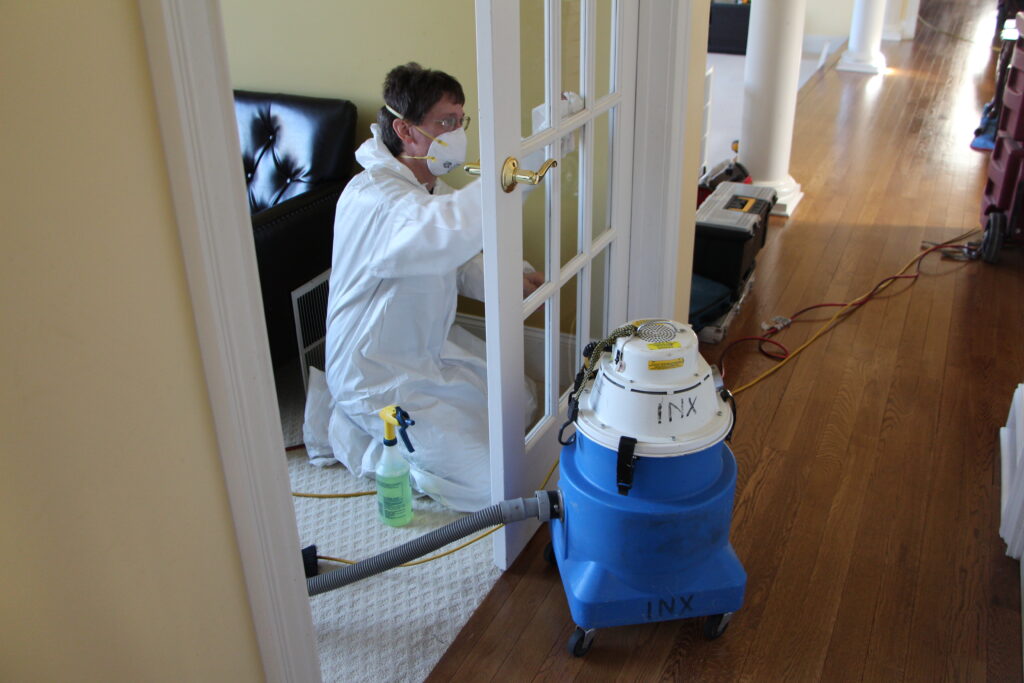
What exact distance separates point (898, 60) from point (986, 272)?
4.42 metres

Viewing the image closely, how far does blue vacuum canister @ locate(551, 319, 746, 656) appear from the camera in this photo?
5.72 ft

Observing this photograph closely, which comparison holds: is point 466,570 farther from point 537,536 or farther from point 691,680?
point 691,680

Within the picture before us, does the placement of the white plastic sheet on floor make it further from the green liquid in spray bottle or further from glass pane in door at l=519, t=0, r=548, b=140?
the green liquid in spray bottle

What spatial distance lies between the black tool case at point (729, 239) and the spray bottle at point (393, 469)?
1476 millimetres

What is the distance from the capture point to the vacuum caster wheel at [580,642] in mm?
1903

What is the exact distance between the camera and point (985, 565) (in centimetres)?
214

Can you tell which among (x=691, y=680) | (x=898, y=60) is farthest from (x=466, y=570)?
(x=898, y=60)

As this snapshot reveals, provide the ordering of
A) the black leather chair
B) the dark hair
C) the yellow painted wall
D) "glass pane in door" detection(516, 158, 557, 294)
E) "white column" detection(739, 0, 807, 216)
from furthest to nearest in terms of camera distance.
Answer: "white column" detection(739, 0, 807, 216)
the black leather chair
the dark hair
"glass pane in door" detection(516, 158, 557, 294)
the yellow painted wall

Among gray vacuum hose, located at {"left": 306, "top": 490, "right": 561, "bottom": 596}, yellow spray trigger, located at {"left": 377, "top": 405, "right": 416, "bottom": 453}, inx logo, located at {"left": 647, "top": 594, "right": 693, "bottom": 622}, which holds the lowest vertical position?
inx logo, located at {"left": 647, "top": 594, "right": 693, "bottom": 622}

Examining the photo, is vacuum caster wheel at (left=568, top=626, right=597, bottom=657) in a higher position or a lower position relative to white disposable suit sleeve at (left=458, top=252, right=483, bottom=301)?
lower

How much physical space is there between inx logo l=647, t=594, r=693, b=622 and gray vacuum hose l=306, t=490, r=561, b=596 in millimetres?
283

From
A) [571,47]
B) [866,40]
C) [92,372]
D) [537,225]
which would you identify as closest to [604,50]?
[571,47]

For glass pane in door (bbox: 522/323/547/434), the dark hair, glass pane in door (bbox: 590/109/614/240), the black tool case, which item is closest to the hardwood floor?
the black tool case

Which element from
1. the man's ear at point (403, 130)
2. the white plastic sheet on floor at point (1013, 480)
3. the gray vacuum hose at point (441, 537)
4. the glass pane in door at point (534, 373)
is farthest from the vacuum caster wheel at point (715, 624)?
the man's ear at point (403, 130)
